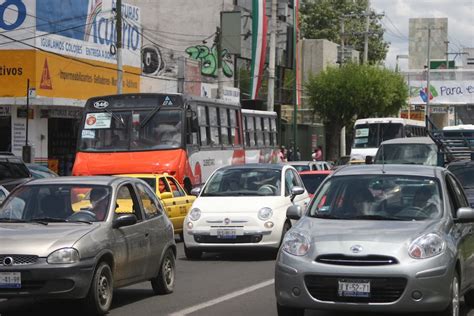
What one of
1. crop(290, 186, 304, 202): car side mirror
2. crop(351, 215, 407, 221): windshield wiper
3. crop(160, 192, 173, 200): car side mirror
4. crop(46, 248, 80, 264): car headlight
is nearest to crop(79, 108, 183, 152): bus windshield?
crop(160, 192, 173, 200): car side mirror

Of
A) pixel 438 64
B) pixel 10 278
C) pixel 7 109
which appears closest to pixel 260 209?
pixel 10 278

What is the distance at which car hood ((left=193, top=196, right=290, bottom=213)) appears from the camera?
54.3ft

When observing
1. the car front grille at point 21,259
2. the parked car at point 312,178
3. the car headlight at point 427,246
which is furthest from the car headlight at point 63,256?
the parked car at point 312,178

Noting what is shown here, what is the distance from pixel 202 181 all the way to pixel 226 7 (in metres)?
35.5

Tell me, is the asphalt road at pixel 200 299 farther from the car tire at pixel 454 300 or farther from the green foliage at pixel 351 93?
the green foliage at pixel 351 93

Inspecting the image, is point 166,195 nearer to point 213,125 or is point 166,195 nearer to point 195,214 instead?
point 195,214

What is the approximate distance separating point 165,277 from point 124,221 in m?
1.79

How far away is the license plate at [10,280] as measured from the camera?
9.52 m

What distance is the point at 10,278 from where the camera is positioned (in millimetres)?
9531

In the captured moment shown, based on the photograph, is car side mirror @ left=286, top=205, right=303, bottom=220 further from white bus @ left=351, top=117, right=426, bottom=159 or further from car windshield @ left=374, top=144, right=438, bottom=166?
white bus @ left=351, top=117, right=426, bottom=159

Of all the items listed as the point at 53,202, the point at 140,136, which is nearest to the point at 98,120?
the point at 140,136

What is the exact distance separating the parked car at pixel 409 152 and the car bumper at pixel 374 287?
692 inches

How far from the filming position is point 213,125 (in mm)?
28141

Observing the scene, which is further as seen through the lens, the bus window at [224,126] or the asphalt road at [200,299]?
the bus window at [224,126]
